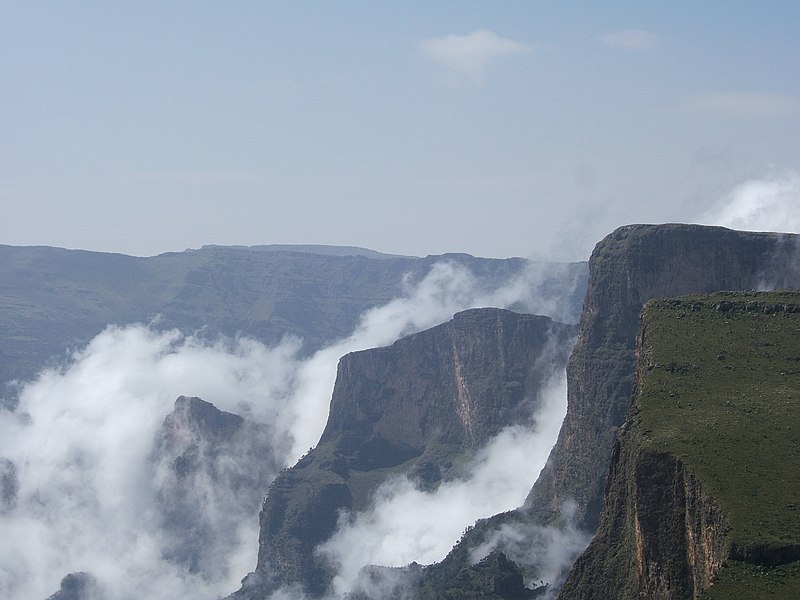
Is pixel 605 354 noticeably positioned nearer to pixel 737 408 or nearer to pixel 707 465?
pixel 737 408

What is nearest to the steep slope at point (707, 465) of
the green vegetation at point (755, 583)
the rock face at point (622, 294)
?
the green vegetation at point (755, 583)

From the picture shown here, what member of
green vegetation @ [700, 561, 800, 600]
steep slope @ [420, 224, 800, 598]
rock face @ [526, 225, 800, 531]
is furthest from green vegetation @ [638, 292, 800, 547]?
steep slope @ [420, 224, 800, 598]

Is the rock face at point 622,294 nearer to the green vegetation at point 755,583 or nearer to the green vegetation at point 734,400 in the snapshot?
the green vegetation at point 734,400

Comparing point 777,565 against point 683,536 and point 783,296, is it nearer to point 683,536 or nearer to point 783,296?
point 683,536

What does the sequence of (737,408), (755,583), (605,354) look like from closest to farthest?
1. (755,583)
2. (737,408)
3. (605,354)

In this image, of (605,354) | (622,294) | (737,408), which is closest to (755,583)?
(737,408)

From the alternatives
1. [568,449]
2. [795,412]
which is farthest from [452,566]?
[795,412]
